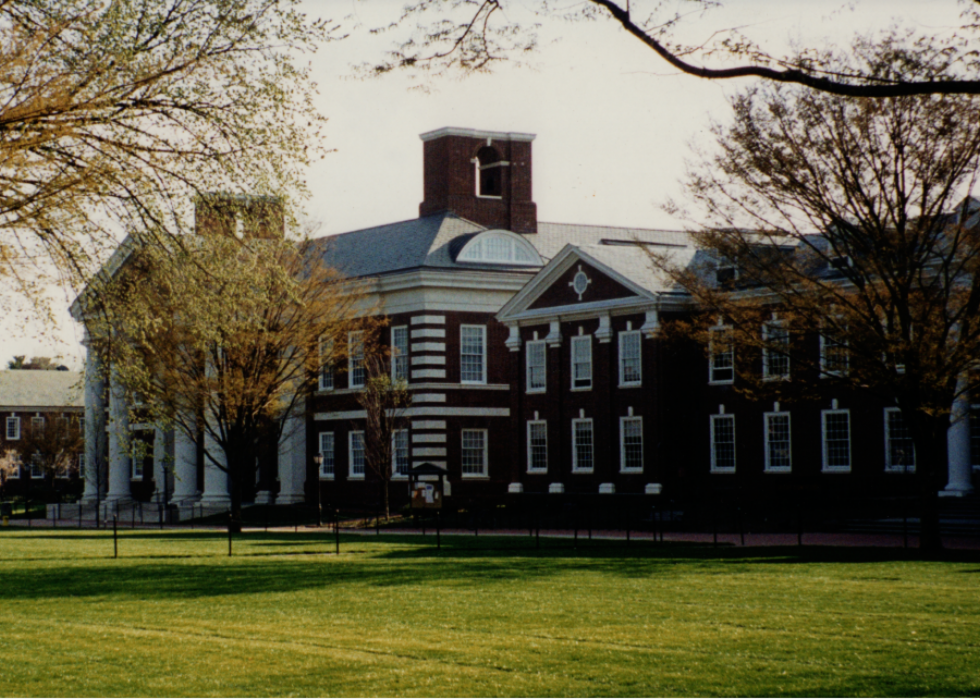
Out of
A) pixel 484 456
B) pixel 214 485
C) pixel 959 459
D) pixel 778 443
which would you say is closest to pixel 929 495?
pixel 959 459

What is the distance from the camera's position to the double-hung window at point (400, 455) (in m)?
58.5

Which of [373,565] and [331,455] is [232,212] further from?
[331,455]

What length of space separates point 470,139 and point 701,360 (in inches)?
722

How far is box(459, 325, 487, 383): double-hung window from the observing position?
58.7 meters

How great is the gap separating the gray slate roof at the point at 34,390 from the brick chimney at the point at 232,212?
87.1 metres

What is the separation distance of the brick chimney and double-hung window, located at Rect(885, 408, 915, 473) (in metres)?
28.5

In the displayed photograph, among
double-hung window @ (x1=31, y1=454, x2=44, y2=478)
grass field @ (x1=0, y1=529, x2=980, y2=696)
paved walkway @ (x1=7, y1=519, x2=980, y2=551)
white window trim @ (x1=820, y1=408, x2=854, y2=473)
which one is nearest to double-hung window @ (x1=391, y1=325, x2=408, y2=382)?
paved walkway @ (x1=7, y1=519, x2=980, y2=551)

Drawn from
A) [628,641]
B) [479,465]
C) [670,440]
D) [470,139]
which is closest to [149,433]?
[479,465]

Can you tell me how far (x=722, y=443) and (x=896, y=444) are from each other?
7.29 m

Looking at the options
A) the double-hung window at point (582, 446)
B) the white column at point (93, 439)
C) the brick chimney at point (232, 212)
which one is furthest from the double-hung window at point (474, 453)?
the brick chimney at point (232, 212)

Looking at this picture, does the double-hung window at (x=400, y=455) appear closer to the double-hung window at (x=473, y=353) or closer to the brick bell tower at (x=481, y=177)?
the double-hung window at (x=473, y=353)

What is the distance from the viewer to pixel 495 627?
16.6 m

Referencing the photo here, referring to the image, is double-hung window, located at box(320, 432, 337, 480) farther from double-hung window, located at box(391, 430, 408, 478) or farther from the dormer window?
the dormer window

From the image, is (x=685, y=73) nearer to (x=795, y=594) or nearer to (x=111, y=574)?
(x=795, y=594)
